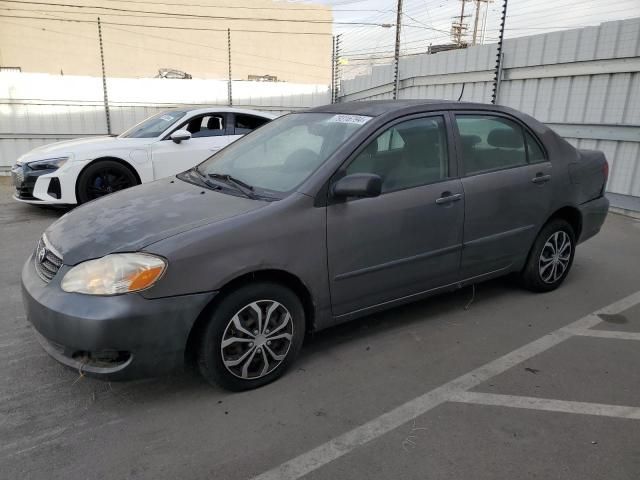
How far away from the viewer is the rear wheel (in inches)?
268

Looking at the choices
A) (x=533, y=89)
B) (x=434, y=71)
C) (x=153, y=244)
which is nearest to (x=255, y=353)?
(x=153, y=244)

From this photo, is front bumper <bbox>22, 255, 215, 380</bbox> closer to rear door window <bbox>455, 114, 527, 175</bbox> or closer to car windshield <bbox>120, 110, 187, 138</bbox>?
rear door window <bbox>455, 114, 527, 175</bbox>

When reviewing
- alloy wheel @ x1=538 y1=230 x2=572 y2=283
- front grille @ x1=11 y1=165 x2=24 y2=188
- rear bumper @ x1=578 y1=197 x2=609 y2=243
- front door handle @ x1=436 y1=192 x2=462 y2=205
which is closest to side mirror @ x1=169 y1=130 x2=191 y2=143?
front grille @ x1=11 y1=165 x2=24 y2=188

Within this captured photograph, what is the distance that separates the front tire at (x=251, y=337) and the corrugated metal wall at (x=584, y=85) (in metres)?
5.99

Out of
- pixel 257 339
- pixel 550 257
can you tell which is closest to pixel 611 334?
pixel 550 257

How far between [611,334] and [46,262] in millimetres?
3783

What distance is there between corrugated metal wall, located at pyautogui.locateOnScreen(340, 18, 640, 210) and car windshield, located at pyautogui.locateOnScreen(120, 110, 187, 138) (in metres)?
5.20

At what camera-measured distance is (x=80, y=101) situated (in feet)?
37.2

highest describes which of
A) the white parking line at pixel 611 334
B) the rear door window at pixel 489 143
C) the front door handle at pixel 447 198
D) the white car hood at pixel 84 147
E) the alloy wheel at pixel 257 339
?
the rear door window at pixel 489 143

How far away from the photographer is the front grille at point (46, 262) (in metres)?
2.79

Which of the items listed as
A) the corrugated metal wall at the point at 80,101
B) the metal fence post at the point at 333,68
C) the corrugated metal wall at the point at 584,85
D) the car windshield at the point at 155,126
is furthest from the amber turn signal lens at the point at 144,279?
the metal fence post at the point at 333,68

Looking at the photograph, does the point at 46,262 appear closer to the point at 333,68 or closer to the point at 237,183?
the point at 237,183

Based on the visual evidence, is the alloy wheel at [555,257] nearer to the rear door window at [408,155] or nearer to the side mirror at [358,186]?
the rear door window at [408,155]

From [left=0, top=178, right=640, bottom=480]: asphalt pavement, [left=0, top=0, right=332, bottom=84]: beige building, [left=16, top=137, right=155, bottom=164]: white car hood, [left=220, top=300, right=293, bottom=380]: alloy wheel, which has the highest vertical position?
[left=0, top=0, right=332, bottom=84]: beige building
